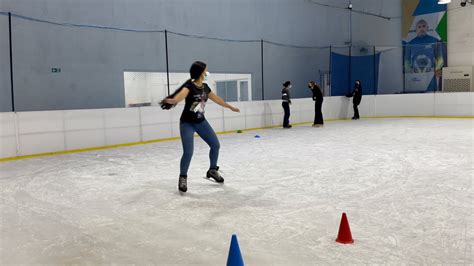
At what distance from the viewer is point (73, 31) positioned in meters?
10.5

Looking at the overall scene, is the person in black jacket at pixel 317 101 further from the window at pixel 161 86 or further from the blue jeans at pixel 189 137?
the blue jeans at pixel 189 137

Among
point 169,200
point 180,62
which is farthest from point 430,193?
point 180,62

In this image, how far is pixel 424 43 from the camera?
54.7 ft

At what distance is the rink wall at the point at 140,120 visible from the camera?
755 cm

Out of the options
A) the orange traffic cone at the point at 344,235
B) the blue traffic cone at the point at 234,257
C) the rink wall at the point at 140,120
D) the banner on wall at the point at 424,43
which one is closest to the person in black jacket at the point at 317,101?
the rink wall at the point at 140,120

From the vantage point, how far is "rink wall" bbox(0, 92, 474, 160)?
24.8 feet

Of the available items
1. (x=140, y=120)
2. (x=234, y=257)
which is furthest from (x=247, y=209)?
(x=140, y=120)

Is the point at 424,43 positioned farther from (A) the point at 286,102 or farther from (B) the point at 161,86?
(B) the point at 161,86

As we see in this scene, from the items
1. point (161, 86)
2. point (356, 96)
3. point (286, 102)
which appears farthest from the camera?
point (356, 96)

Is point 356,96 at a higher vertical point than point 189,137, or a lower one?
higher

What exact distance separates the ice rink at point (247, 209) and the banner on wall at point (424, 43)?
32.0 ft

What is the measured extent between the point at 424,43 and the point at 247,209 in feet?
51.1

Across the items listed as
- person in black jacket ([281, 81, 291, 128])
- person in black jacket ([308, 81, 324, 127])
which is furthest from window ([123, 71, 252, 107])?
person in black jacket ([308, 81, 324, 127])

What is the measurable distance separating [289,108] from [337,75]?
3.57 m
